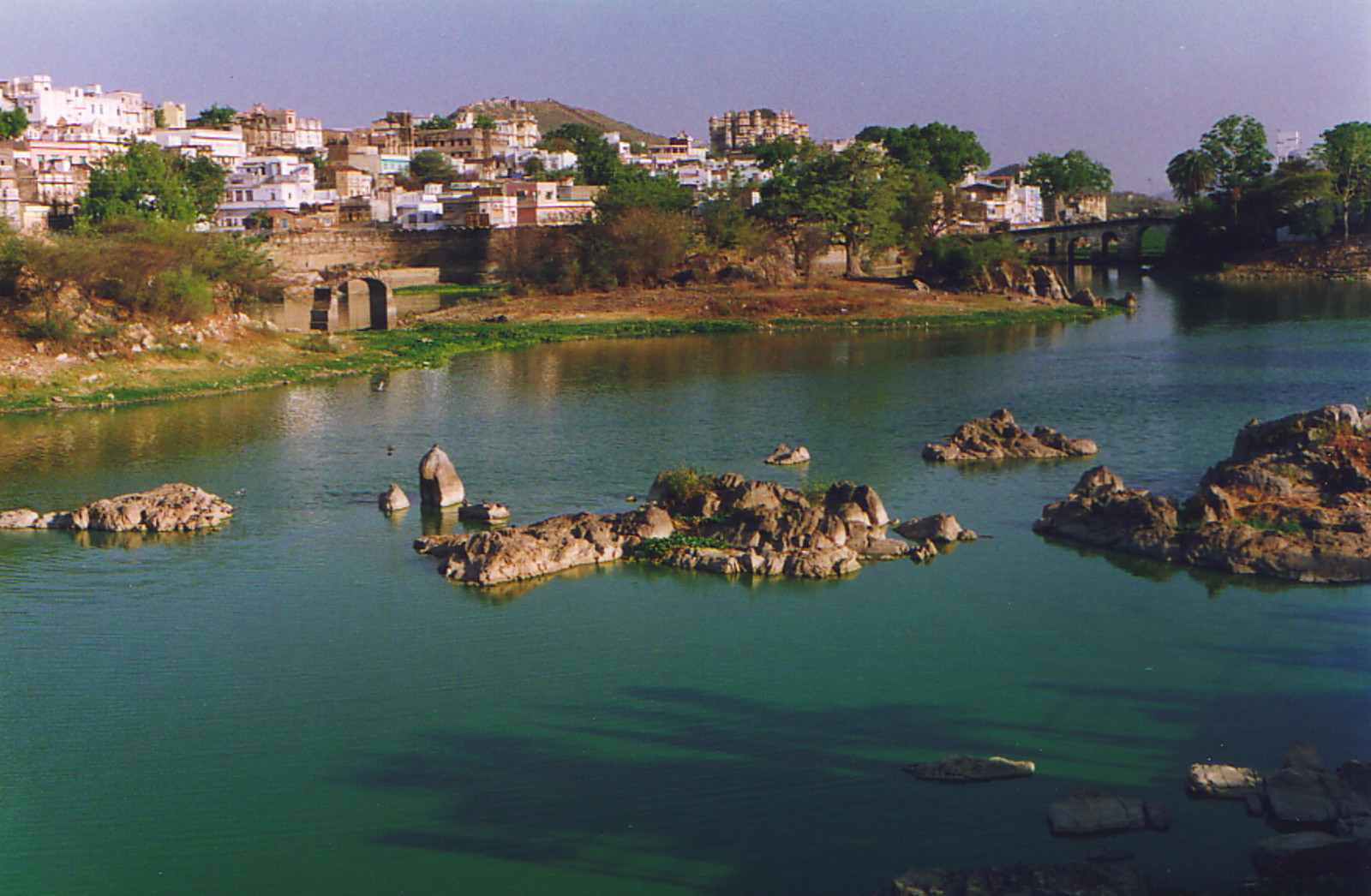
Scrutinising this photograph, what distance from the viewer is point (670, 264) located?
7106cm

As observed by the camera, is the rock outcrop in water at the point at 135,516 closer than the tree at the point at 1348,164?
Yes

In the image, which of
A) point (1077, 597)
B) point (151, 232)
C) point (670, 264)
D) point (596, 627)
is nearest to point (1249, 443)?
point (1077, 597)

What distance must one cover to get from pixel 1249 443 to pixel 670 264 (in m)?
49.1

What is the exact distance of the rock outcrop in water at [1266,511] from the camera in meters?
19.1

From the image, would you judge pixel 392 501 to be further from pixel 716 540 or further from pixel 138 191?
pixel 138 191

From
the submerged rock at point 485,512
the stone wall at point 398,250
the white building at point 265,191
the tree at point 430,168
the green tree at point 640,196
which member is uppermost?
the tree at point 430,168

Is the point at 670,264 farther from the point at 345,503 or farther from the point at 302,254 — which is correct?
the point at 345,503

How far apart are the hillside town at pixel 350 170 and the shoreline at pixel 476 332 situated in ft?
51.3

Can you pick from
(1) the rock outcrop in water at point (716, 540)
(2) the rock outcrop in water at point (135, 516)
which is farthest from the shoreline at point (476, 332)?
(1) the rock outcrop in water at point (716, 540)

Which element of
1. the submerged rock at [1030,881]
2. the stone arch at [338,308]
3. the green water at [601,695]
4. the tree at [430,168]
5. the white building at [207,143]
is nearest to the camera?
the submerged rock at [1030,881]

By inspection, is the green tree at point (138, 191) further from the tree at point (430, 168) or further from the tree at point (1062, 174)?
the tree at point (1062, 174)

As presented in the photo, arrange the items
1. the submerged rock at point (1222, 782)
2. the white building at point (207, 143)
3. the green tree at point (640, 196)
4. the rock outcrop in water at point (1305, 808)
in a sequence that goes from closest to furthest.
A: the rock outcrop in water at point (1305, 808), the submerged rock at point (1222, 782), the green tree at point (640, 196), the white building at point (207, 143)

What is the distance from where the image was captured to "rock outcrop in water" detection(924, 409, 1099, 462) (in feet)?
92.4

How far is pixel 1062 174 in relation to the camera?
137 metres
